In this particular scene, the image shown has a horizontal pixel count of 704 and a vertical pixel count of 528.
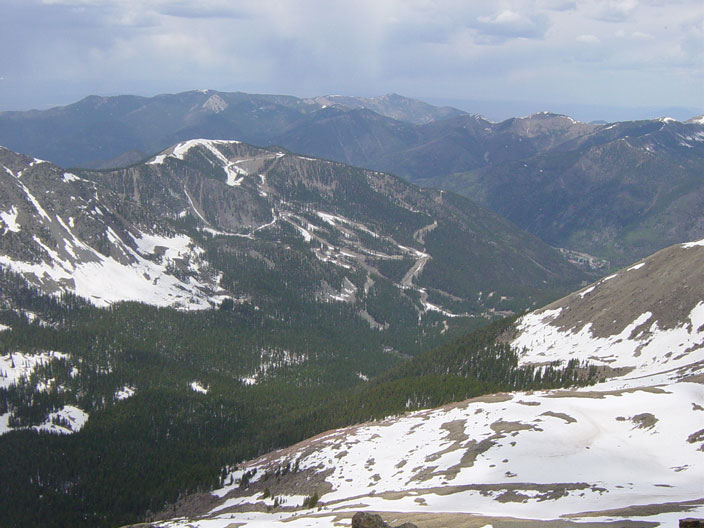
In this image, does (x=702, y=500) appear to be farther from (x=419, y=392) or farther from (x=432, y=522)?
(x=419, y=392)

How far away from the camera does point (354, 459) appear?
115 m

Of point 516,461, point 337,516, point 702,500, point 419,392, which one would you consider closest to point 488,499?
point 516,461

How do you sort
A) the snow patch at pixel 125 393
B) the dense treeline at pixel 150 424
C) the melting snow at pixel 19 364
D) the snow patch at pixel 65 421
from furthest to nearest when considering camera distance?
the snow patch at pixel 125 393 < the melting snow at pixel 19 364 < the snow patch at pixel 65 421 < the dense treeline at pixel 150 424

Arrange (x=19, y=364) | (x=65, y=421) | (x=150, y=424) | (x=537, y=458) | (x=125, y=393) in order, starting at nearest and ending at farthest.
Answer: (x=537, y=458)
(x=65, y=421)
(x=150, y=424)
(x=19, y=364)
(x=125, y=393)

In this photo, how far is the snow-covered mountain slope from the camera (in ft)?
245

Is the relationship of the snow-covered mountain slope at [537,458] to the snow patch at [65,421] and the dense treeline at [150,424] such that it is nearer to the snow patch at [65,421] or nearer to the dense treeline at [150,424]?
the dense treeline at [150,424]

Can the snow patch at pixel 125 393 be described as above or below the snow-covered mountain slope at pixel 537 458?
below

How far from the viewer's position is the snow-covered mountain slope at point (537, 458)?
74688mm

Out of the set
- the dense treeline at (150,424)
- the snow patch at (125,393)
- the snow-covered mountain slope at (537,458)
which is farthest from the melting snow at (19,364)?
the snow-covered mountain slope at (537,458)

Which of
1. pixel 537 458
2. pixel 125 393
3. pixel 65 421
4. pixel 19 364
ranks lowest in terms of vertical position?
pixel 65 421

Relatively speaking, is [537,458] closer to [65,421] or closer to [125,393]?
[65,421]

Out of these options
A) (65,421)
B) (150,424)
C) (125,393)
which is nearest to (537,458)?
(150,424)

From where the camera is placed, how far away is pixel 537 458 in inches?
3706

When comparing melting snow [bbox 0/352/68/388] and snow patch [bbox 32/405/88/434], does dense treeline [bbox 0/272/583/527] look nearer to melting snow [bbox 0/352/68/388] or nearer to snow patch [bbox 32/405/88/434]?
snow patch [bbox 32/405/88/434]
